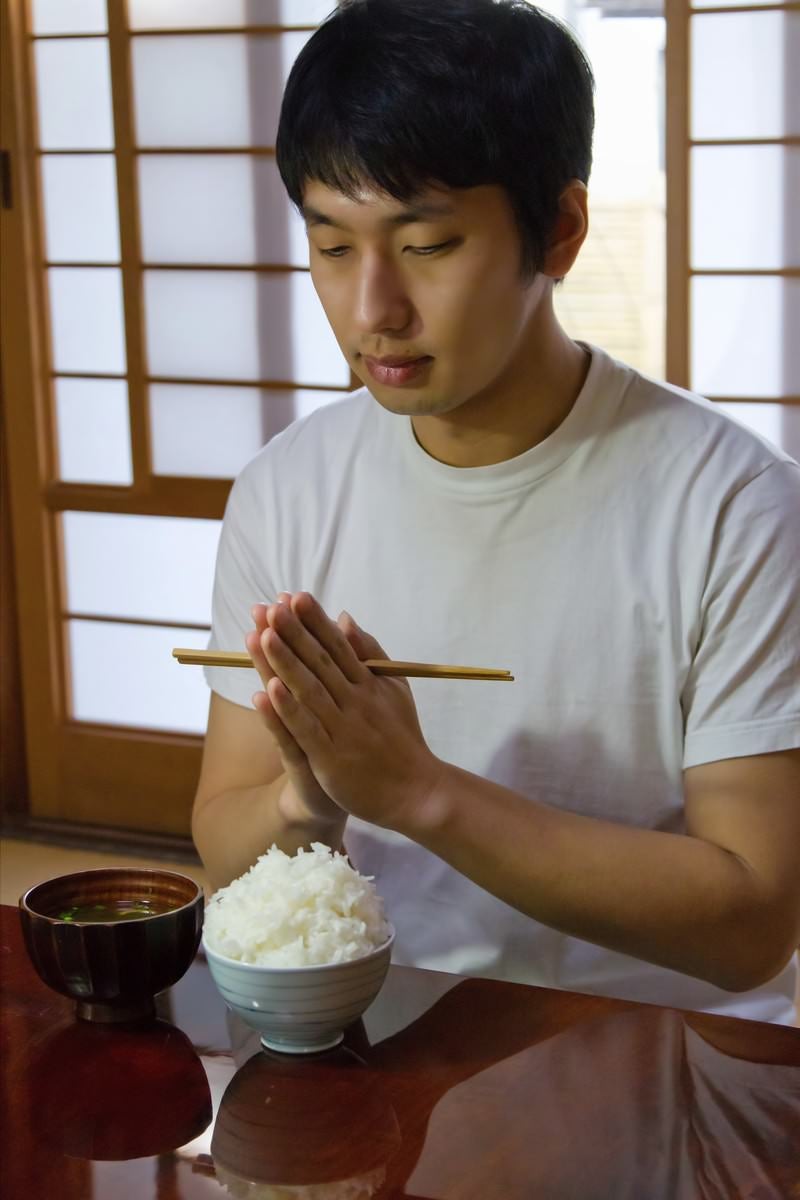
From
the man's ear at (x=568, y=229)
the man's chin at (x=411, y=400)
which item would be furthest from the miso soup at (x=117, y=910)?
the man's ear at (x=568, y=229)

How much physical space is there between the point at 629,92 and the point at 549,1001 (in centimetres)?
406

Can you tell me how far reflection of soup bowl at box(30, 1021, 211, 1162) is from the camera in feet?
3.41

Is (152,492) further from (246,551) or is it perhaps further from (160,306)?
(246,551)

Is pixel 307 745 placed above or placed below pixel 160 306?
below

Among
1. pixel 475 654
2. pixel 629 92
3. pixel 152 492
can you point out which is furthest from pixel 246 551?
pixel 629 92

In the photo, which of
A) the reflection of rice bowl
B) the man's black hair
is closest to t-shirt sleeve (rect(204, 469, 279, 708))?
the man's black hair

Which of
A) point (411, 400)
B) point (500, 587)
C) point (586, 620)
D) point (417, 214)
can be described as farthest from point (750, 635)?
point (417, 214)

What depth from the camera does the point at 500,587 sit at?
165 centimetres

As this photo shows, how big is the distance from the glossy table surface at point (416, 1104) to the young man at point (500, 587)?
20 centimetres

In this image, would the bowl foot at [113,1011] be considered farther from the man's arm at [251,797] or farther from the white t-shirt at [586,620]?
the white t-shirt at [586,620]

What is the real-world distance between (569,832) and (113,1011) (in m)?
0.44

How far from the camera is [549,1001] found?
1.25 metres

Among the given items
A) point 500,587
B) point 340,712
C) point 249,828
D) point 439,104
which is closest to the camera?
point 340,712

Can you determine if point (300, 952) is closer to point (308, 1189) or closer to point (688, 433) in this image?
point (308, 1189)
